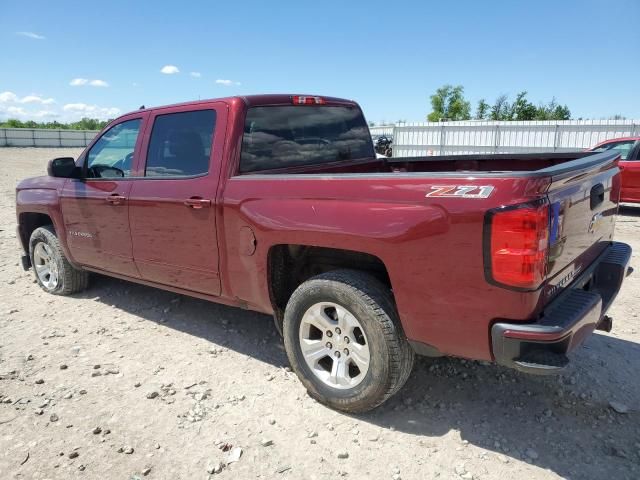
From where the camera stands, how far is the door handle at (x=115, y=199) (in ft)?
13.4

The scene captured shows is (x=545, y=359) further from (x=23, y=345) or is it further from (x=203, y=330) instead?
(x=23, y=345)

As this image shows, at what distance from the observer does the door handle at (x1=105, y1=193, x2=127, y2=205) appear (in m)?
4.08

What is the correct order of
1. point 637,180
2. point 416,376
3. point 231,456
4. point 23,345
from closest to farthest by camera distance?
point 231,456, point 416,376, point 23,345, point 637,180

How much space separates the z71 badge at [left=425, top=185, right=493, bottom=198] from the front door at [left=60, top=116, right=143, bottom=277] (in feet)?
8.90

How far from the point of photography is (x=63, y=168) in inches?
177

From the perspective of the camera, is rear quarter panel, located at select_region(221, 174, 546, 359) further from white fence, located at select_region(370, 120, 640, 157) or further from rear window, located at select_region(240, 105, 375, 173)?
white fence, located at select_region(370, 120, 640, 157)

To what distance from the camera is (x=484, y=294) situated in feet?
7.59

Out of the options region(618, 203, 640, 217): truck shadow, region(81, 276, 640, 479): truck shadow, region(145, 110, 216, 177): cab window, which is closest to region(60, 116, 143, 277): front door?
region(145, 110, 216, 177): cab window

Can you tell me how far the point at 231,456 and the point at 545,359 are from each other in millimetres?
1678

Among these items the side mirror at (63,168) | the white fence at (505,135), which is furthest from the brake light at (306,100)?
the white fence at (505,135)

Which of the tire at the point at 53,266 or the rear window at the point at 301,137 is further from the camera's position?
the tire at the point at 53,266

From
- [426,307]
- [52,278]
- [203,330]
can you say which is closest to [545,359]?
[426,307]

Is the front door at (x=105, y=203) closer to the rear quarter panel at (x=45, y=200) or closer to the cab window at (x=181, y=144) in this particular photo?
the rear quarter panel at (x=45, y=200)

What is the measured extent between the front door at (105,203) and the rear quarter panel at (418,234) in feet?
5.54
